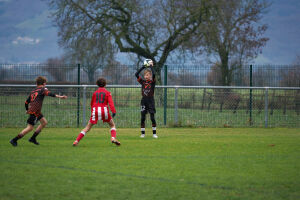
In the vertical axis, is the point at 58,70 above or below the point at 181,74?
above

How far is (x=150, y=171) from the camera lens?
6.51m

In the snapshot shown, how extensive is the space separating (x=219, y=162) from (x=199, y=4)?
67.8ft

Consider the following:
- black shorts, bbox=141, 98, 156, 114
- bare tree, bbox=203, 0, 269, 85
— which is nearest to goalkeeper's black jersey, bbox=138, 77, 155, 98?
black shorts, bbox=141, 98, 156, 114

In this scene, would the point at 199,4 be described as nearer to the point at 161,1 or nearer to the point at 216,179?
the point at 161,1

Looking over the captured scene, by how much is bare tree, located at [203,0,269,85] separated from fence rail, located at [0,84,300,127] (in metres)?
6.93

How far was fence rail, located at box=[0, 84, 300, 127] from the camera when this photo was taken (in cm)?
1523

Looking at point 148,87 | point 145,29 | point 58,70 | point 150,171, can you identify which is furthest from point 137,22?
point 150,171

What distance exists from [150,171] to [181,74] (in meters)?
11.1

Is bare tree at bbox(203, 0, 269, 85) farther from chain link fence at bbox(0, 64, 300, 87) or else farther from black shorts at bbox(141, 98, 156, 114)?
black shorts at bbox(141, 98, 156, 114)

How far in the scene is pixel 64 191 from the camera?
521 cm

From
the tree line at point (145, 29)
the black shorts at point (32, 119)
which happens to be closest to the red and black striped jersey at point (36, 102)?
the black shorts at point (32, 119)

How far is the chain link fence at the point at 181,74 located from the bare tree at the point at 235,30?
540 cm

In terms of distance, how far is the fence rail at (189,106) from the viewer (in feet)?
50.0

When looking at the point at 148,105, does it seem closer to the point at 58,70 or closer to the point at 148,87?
the point at 148,87
